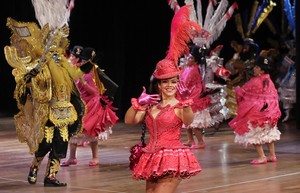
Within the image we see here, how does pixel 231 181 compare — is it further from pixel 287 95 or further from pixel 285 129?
pixel 287 95

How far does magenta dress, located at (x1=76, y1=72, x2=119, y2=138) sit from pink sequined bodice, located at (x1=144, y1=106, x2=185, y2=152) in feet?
11.9

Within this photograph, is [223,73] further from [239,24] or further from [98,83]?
[239,24]

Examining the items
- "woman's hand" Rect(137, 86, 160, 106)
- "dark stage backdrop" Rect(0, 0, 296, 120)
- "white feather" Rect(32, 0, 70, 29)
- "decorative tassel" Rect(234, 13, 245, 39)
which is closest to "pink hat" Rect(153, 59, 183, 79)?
"woman's hand" Rect(137, 86, 160, 106)

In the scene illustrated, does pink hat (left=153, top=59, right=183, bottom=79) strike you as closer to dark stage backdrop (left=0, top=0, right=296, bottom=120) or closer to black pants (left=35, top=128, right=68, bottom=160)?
black pants (left=35, top=128, right=68, bottom=160)

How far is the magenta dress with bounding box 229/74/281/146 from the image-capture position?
941 cm

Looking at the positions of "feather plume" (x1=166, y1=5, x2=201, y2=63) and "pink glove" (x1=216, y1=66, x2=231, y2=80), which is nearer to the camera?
"feather plume" (x1=166, y1=5, x2=201, y2=63)

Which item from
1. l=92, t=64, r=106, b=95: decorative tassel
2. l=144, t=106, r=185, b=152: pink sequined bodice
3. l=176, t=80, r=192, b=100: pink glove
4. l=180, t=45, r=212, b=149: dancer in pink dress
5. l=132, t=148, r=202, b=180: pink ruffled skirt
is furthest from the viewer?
l=180, t=45, r=212, b=149: dancer in pink dress

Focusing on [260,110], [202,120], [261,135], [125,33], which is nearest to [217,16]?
[202,120]

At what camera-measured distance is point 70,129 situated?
26.7 ft

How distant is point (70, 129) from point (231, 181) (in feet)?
5.37

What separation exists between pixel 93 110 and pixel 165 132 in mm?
3792

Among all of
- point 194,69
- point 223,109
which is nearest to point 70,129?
point 194,69

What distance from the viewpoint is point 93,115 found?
9.37 metres

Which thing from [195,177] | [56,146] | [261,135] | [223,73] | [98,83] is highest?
[98,83]
